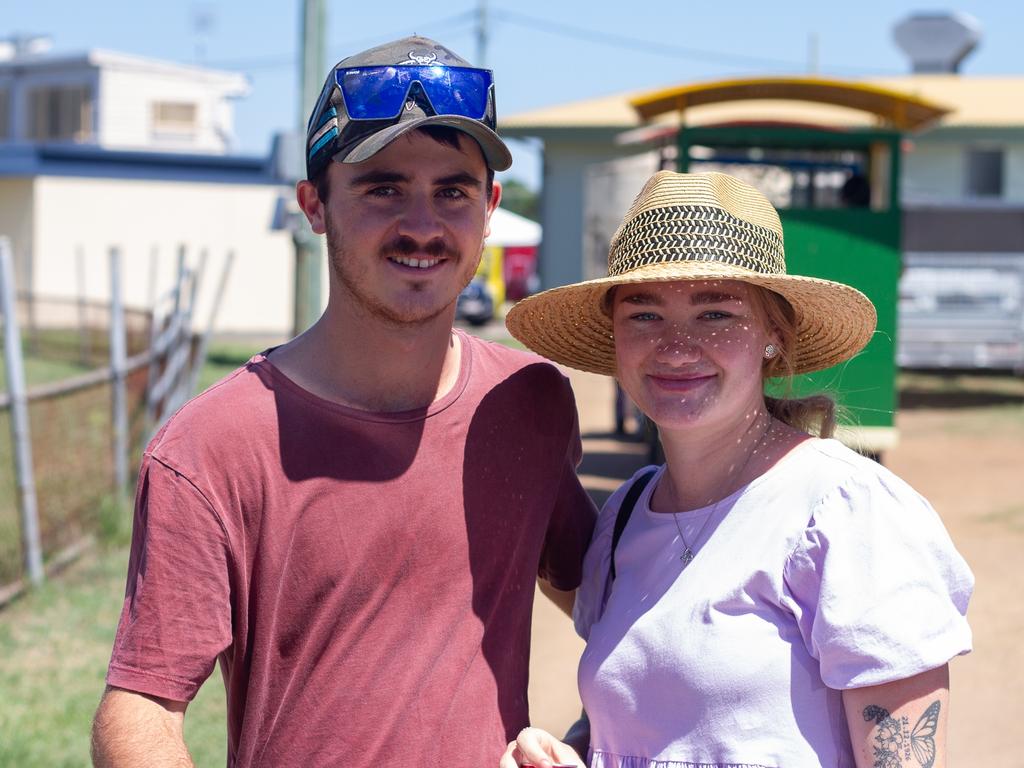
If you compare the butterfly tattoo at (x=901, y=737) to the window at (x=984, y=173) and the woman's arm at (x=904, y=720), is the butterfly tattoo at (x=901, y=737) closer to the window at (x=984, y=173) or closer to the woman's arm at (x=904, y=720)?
the woman's arm at (x=904, y=720)

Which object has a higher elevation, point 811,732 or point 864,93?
point 864,93

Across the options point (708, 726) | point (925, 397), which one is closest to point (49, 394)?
point (708, 726)

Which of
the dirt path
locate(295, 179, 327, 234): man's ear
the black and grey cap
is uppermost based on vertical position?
the black and grey cap

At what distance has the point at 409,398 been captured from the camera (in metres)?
2.43

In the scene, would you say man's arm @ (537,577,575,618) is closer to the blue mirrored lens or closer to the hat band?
the hat band

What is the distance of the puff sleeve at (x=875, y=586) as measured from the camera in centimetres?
199

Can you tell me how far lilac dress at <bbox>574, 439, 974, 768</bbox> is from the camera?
6.58 ft

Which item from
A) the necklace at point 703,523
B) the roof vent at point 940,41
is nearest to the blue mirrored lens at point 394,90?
the necklace at point 703,523

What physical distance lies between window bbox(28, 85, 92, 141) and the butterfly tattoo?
43927mm

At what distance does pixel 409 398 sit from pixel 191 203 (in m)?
31.4

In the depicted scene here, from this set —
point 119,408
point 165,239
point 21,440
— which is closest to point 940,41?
point 165,239

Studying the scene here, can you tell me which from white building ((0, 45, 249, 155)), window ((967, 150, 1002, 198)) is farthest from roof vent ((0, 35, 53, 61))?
window ((967, 150, 1002, 198))

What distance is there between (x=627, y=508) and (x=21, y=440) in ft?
17.3

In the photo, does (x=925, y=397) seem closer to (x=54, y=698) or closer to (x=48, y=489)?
(x=48, y=489)
